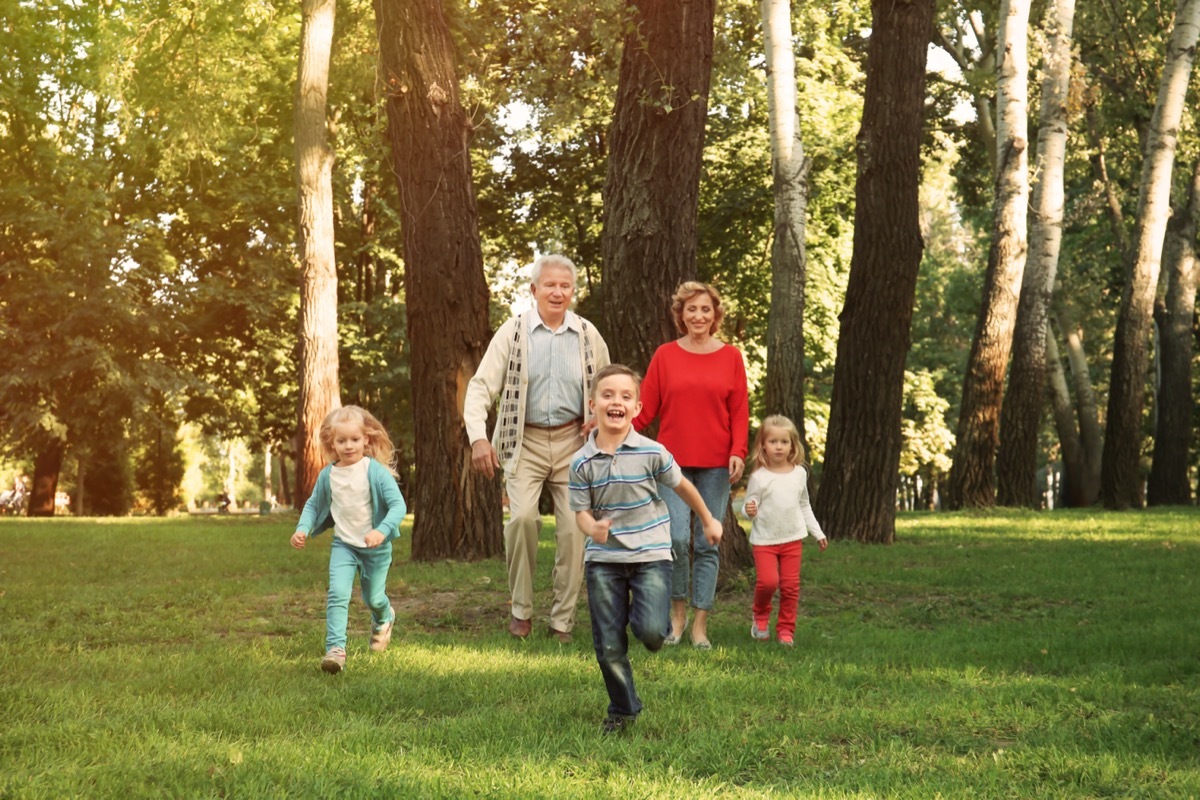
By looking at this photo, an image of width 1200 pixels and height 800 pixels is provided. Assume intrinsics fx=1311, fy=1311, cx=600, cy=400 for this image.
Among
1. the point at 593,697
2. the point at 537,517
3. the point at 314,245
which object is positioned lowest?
the point at 593,697

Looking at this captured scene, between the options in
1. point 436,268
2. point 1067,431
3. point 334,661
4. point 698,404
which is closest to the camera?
point 334,661

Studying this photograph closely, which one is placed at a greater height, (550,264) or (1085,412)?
(1085,412)

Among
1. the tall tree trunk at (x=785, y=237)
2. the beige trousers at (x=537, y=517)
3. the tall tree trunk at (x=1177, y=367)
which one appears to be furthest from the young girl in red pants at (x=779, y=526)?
the tall tree trunk at (x=1177, y=367)

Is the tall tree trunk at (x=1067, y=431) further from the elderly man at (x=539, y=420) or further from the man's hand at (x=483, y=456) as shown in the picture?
the man's hand at (x=483, y=456)

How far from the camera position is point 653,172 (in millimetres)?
10477

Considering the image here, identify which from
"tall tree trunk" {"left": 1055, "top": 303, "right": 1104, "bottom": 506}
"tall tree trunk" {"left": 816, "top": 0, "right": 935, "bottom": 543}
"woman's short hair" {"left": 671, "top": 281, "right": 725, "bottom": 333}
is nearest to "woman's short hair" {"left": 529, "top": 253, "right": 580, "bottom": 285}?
"woman's short hair" {"left": 671, "top": 281, "right": 725, "bottom": 333}

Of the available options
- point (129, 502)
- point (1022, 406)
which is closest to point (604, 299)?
point (1022, 406)

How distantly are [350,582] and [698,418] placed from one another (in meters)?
2.37

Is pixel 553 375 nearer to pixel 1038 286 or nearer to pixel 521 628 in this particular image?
pixel 521 628

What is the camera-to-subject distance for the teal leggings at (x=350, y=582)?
287 inches

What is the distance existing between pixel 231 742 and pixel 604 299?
5.84m

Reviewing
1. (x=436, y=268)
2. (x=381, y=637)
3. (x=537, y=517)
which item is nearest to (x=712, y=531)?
(x=537, y=517)

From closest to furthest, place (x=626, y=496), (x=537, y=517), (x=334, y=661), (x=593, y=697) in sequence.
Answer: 1. (x=626, y=496)
2. (x=593, y=697)
3. (x=334, y=661)
4. (x=537, y=517)

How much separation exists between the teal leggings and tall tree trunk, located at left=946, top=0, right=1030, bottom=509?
15.8 metres
